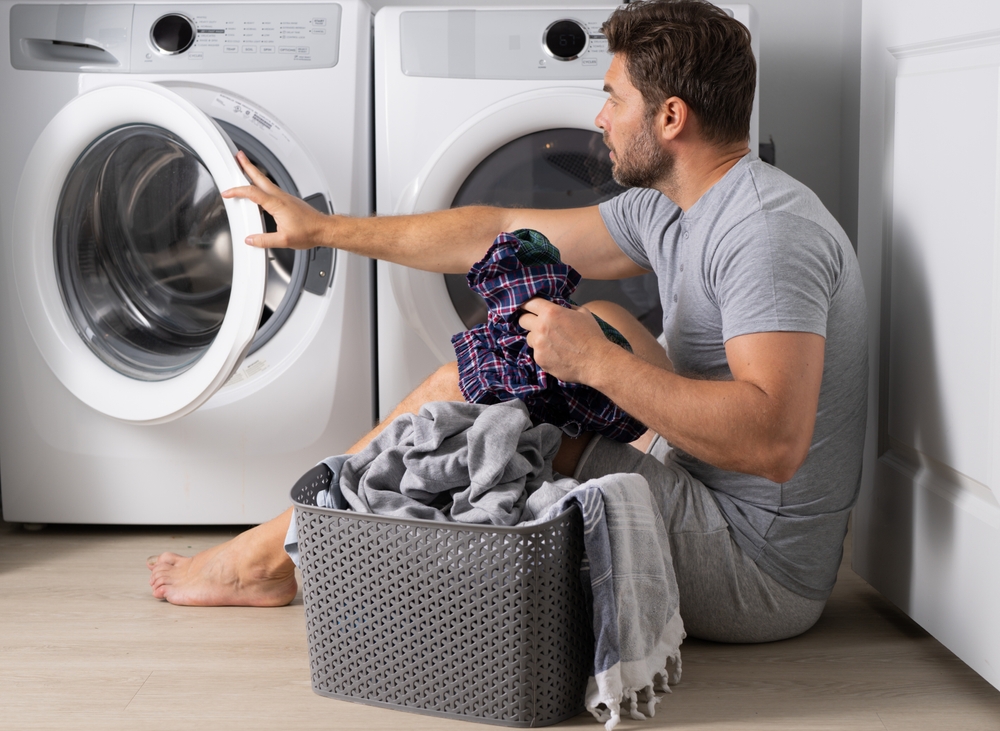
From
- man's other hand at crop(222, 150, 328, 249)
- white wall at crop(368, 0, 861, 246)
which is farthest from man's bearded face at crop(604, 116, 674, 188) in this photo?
white wall at crop(368, 0, 861, 246)

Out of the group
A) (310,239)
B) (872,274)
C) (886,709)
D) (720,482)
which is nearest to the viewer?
(886,709)

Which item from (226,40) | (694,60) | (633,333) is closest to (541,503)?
(633,333)

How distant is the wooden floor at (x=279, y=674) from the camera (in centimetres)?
104

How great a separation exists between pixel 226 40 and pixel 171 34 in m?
0.10

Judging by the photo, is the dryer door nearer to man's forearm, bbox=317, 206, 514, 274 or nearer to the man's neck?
man's forearm, bbox=317, 206, 514, 274

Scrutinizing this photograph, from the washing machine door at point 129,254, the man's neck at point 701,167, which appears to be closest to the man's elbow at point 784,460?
the man's neck at point 701,167

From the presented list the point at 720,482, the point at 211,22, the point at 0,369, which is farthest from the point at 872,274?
the point at 0,369

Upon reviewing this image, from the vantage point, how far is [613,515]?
967 mm

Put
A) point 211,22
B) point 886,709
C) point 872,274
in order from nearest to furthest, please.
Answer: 1. point 886,709
2. point 872,274
3. point 211,22

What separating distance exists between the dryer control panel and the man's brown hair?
0.65 m

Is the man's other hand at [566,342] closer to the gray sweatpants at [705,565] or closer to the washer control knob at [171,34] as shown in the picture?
the gray sweatpants at [705,565]

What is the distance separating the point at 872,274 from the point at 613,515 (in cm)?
61

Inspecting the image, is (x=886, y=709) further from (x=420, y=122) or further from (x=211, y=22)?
(x=211, y=22)

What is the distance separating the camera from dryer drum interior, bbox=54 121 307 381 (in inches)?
61.3
